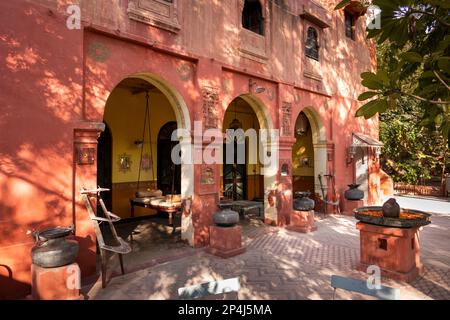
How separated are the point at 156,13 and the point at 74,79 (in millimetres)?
2403

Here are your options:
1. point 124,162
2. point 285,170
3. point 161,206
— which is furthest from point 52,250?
point 285,170

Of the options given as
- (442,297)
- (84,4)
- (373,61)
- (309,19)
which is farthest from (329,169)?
(84,4)

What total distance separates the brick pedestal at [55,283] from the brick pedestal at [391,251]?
16.2 ft

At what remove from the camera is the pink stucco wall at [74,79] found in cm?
462

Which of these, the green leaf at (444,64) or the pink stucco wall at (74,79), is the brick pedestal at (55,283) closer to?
the pink stucco wall at (74,79)

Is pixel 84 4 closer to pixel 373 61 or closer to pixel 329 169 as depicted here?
pixel 329 169

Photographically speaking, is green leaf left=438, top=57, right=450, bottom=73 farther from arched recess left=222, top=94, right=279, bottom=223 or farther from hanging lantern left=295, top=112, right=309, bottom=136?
hanging lantern left=295, top=112, right=309, bottom=136

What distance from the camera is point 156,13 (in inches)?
259

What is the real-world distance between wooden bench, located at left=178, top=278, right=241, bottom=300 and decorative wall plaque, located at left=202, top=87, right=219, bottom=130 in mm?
4406

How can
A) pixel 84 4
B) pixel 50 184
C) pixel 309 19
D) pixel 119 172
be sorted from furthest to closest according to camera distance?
pixel 309 19, pixel 119 172, pixel 84 4, pixel 50 184

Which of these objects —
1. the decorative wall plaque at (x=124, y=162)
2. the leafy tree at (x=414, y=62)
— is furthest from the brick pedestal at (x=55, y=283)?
the decorative wall plaque at (x=124, y=162)

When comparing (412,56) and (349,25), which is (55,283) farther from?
(349,25)

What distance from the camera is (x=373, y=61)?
14461 mm

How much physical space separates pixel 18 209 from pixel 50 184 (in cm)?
56
